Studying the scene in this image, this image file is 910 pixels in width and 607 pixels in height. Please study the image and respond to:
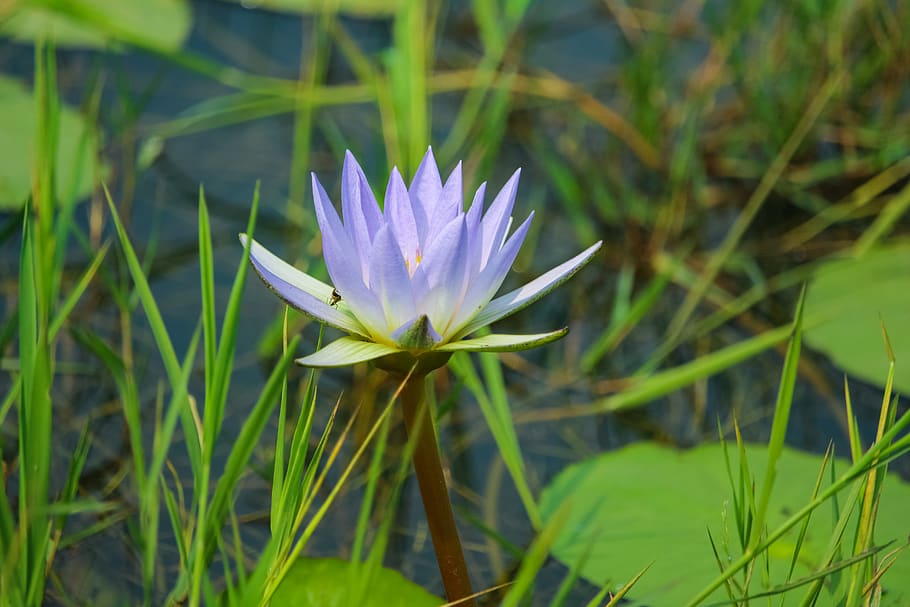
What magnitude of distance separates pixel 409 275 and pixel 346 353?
0.10 metres

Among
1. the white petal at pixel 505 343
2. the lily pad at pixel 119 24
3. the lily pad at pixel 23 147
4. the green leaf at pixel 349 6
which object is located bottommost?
the white petal at pixel 505 343

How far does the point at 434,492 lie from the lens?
37.2 inches

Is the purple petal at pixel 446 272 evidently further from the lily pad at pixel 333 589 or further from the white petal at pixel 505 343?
the lily pad at pixel 333 589

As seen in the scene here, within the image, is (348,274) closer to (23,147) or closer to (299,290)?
(299,290)

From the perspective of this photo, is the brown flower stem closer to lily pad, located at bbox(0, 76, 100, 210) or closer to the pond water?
the pond water

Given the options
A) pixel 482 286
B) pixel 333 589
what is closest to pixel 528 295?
pixel 482 286

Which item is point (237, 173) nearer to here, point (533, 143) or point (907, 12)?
point (533, 143)

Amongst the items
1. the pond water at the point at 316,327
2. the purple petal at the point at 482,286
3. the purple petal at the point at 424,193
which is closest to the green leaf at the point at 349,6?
the pond water at the point at 316,327

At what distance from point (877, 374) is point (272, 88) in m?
→ 1.43

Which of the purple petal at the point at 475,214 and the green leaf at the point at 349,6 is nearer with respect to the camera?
the purple petal at the point at 475,214

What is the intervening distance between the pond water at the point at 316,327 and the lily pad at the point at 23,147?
0.09 meters

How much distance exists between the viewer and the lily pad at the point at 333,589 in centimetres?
110

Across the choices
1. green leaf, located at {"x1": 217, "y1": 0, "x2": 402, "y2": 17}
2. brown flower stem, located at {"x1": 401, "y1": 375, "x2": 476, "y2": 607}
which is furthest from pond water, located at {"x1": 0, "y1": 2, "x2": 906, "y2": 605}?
brown flower stem, located at {"x1": 401, "y1": 375, "x2": 476, "y2": 607}

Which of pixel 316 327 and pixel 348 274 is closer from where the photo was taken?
pixel 348 274
